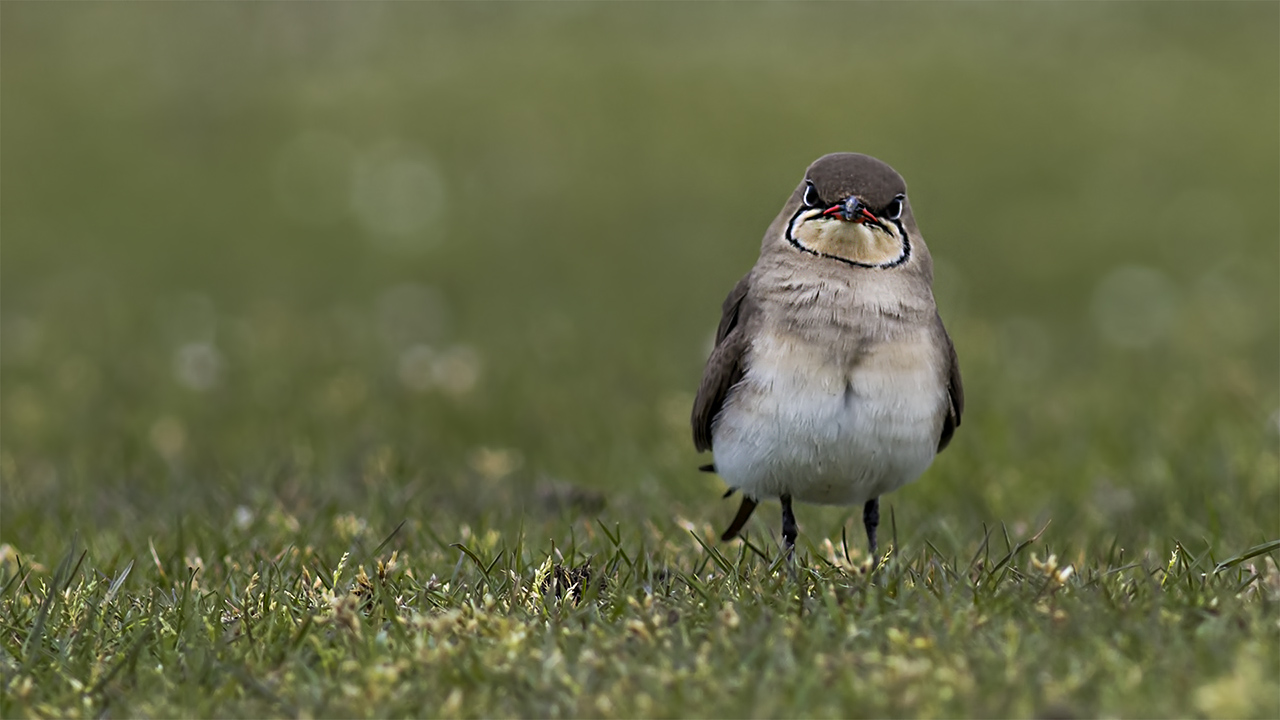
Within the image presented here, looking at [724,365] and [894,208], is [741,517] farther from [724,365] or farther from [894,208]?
[894,208]

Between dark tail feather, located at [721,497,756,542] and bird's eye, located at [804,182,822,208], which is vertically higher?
bird's eye, located at [804,182,822,208]

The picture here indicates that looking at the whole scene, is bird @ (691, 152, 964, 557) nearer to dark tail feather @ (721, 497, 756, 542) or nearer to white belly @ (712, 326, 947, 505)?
white belly @ (712, 326, 947, 505)

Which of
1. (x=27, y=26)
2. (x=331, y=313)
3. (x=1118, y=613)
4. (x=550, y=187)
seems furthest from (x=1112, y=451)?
(x=27, y=26)

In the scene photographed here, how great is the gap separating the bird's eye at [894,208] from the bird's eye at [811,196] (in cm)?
22

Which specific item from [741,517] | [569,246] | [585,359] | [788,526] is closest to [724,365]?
[788,526]

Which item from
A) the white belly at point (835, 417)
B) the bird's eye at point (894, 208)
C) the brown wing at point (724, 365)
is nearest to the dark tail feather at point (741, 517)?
the brown wing at point (724, 365)

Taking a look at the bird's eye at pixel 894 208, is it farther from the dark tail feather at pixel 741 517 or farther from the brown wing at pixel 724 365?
the dark tail feather at pixel 741 517

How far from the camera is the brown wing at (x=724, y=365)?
514 centimetres

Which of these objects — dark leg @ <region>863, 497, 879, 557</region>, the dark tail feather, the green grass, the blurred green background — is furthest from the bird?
the blurred green background

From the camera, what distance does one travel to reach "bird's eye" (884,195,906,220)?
199 inches

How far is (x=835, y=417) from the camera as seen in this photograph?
484 centimetres

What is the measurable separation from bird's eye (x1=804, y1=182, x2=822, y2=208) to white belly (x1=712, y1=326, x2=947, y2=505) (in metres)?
0.45

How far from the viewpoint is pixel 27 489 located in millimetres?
6961

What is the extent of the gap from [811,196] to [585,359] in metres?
4.95
